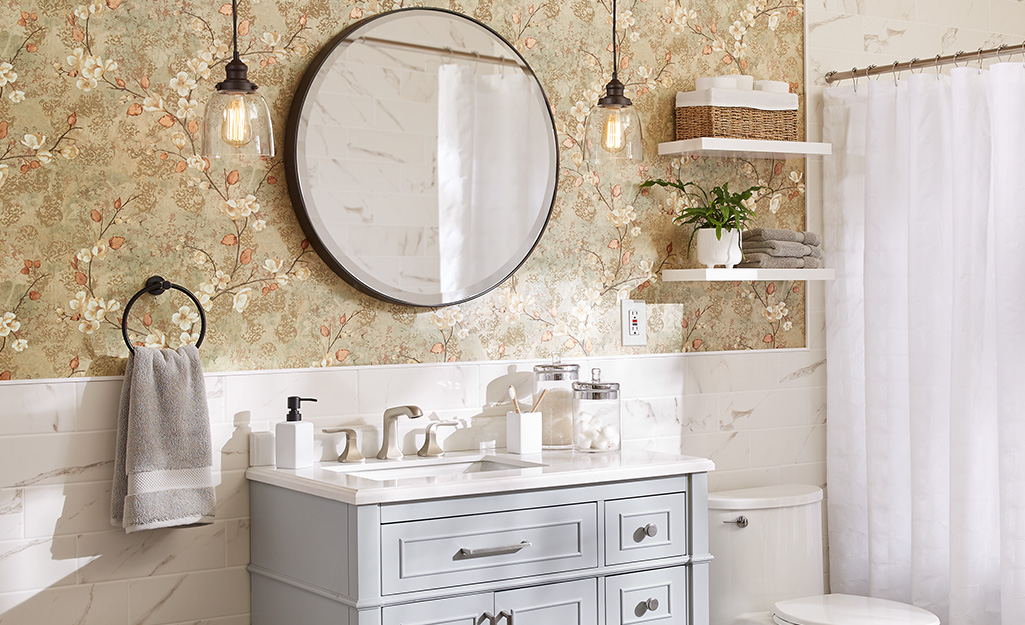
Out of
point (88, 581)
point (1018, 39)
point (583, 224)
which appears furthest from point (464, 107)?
point (1018, 39)

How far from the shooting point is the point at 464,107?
2.87m

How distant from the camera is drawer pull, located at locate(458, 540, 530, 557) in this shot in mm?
2299

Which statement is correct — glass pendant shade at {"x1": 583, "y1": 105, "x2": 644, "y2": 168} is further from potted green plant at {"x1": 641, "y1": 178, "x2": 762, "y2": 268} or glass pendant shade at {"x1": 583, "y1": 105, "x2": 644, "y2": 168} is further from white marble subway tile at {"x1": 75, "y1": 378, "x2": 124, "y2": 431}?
white marble subway tile at {"x1": 75, "y1": 378, "x2": 124, "y2": 431}

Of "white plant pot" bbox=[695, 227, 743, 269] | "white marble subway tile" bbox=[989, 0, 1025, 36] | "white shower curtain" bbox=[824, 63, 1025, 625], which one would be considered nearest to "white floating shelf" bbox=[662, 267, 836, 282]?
"white plant pot" bbox=[695, 227, 743, 269]

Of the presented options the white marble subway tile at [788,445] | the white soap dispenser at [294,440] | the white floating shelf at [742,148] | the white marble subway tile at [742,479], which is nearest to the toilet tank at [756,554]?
the white marble subway tile at [742,479]

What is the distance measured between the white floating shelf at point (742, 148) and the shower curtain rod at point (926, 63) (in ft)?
0.85

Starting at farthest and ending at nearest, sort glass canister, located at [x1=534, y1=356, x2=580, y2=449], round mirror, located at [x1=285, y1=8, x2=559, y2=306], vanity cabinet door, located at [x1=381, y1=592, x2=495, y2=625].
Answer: glass canister, located at [x1=534, y1=356, x2=580, y2=449]
round mirror, located at [x1=285, y1=8, x2=559, y2=306]
vanity cabinet door, located at [x1=381, y1=592, x2=495, y2=625]

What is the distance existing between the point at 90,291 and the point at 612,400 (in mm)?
1299

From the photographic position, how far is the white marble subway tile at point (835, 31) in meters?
3.50

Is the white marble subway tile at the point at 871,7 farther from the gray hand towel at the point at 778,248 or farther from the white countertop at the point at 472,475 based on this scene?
the white countertop at the point at 472,475

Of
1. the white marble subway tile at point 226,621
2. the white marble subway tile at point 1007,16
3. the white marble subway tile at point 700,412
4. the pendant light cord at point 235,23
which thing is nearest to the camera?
the pendant light cord at point 235,23

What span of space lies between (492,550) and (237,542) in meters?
0.67

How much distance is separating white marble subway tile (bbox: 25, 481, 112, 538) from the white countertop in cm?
33

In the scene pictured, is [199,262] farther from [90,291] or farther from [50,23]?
[50,23]
